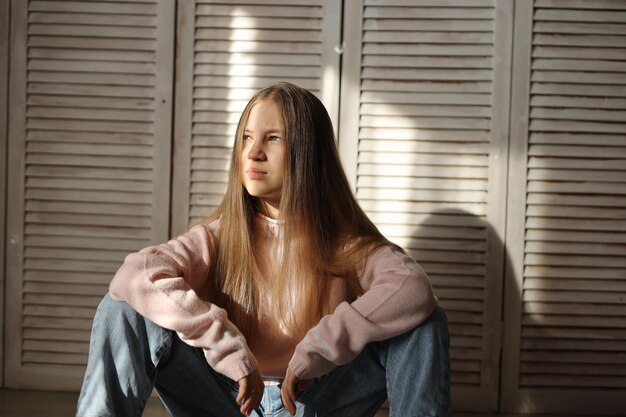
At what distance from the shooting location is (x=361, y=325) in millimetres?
1488

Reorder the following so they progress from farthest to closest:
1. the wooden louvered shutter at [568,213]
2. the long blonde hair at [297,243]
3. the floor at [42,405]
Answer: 1. the wooden louvered shutter at [568,213]
2. the floor at [42,405]
3. the long blonde hair at [297,243]

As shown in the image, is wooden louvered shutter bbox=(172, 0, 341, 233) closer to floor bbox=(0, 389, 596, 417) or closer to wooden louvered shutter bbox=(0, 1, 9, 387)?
wooden louvered shutter bbox=(0, 1, 9, 387)

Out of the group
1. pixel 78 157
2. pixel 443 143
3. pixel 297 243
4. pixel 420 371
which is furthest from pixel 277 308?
pixel 78 157

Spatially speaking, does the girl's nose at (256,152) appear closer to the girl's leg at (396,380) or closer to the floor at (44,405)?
the girl's leg at (396,380)

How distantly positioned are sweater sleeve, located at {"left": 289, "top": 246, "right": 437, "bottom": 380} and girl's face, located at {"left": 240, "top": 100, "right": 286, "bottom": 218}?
341 mm

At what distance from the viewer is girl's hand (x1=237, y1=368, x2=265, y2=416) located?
1.47 m

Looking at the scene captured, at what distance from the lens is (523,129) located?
235cm

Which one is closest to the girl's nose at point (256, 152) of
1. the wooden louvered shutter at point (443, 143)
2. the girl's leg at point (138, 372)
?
the girl's leg at point (138, 372)

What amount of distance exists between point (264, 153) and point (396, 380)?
0.57 m

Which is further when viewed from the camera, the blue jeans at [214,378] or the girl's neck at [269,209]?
the girl's neck at [269,209]

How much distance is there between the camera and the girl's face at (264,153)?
1697mm

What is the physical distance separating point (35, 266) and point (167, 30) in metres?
0.84

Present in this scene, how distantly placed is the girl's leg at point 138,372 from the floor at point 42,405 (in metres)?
0.73

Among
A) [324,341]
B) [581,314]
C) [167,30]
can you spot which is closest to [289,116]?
[324,341]
